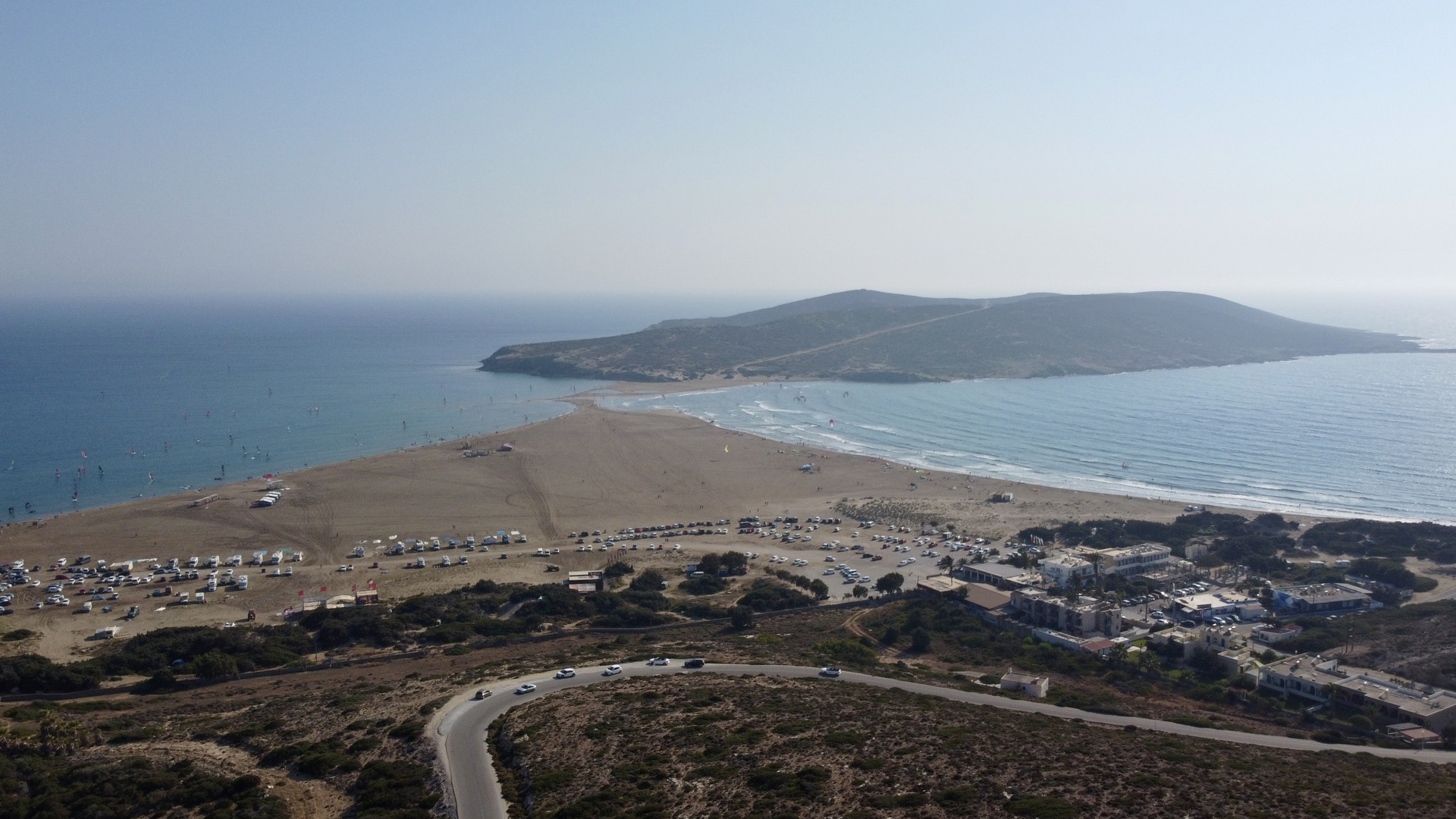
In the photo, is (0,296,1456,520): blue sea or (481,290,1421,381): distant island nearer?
(0,296,1456,520): blue sea

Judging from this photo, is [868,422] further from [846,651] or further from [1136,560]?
[846,651]

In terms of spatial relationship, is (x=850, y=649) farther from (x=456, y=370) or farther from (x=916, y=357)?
(x=456, y=370)

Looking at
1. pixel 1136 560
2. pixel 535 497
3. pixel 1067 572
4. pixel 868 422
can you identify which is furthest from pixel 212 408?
pixel 1136 560

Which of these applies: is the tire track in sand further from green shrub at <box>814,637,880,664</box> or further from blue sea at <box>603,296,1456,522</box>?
green shrub at <box>814,637,880,664</box>

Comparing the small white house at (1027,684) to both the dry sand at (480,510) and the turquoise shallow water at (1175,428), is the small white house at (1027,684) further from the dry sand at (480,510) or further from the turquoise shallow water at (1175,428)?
the turquoise shallow water at (1175,428)

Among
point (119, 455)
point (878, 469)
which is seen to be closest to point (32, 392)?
point (119, 455)

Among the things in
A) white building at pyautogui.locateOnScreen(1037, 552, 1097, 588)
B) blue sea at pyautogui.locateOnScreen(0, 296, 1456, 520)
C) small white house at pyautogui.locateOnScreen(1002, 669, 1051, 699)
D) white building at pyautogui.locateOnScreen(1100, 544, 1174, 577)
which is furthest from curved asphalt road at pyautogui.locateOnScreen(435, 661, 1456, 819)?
blue sea at pyautogui.locateOnScreen(0, 296, 1456, 520)

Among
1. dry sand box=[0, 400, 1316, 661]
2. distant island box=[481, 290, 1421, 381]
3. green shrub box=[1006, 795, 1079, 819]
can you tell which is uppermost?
distant island box=[481, 290, 1421, 381]
